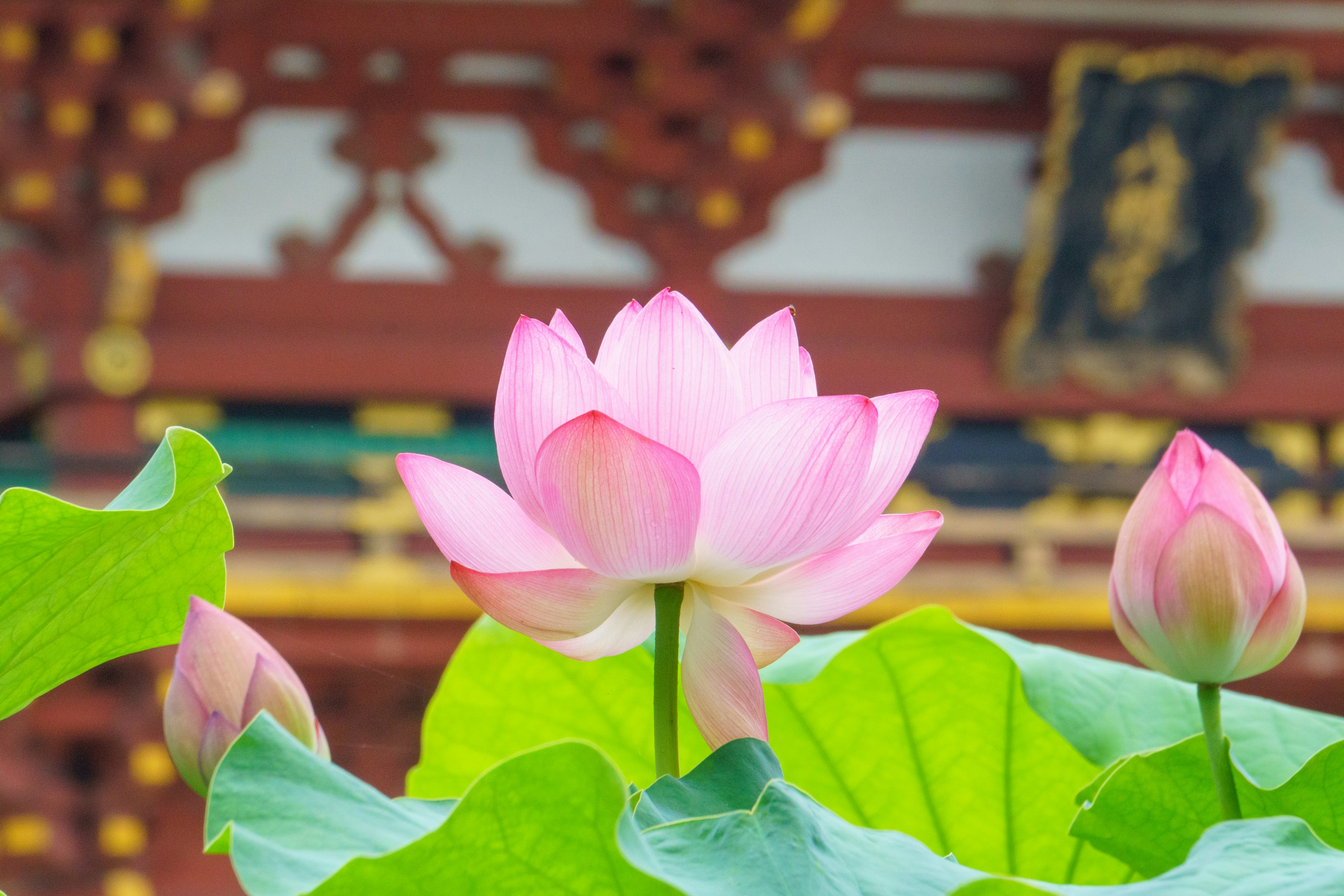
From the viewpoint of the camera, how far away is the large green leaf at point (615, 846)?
0.21m

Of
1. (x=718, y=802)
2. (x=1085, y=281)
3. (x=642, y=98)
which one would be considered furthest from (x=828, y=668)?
(x=1085, y=281)

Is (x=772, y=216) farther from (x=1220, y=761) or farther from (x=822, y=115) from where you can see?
(x=1220, y=761)

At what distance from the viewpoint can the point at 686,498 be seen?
0.24 metres

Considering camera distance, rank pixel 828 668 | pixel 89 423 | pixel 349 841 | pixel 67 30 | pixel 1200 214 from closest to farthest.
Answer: pixel 349 841 < pixel 828 668 < pixel 67 30 < pixel 89 423 < pixel 1200 214

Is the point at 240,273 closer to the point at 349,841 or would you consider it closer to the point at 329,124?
the point at 329,124

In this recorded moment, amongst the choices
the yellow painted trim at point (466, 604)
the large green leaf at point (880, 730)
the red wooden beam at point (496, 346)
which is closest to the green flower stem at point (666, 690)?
the large green leaf at point (880, 730)

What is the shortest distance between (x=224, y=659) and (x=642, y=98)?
2.04m

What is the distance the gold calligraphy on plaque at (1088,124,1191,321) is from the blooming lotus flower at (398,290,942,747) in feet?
7.27

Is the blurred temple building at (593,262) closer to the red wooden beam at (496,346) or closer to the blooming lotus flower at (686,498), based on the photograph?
the red wooden beam at (496,346)

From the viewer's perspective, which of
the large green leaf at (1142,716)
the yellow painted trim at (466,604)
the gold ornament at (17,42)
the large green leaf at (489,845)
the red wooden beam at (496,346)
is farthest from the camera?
the red wooden beam at (496,346)

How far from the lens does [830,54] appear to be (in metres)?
2.22

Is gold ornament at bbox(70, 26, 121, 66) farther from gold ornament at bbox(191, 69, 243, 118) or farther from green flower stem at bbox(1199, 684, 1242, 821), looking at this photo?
green flower stem at bbox(1199, 684, 1242, 821)

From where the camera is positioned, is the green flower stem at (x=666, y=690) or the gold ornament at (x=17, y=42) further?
the gold ornament at (x=17, y=42)

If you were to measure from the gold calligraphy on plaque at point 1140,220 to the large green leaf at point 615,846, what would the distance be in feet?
7.39
